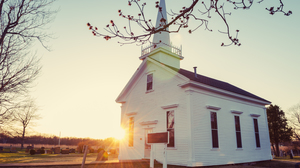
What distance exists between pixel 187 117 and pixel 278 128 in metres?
31.0

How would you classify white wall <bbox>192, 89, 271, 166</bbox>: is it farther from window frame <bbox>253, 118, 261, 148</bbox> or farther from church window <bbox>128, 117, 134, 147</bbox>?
church window <bbox>128, 117, 134, 147</bbox>

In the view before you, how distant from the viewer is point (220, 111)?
1535 centimetres

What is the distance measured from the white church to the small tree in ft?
63.2

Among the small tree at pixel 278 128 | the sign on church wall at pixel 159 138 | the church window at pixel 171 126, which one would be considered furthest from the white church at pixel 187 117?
the small tree at pixel 278 128

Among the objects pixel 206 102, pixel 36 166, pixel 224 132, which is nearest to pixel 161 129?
pixel 206 102

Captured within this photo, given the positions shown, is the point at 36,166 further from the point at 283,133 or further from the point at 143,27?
the point at 283,133

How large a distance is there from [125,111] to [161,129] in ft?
17.9

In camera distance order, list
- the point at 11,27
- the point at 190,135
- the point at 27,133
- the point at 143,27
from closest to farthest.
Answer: the point at 143,27 → the point at 11,27 → the point at 190,135 → the point at 27,133

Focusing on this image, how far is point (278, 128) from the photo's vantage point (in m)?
35.5

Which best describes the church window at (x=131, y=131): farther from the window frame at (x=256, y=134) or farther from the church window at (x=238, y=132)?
the window frame at (x=256, y=134)

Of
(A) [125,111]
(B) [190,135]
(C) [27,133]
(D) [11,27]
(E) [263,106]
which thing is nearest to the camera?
(D) [11,27]

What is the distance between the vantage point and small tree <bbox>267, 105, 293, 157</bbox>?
34.9 meters

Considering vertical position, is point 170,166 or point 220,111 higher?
point 220,111

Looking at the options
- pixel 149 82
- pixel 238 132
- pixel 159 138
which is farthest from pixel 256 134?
pixel 159 138
